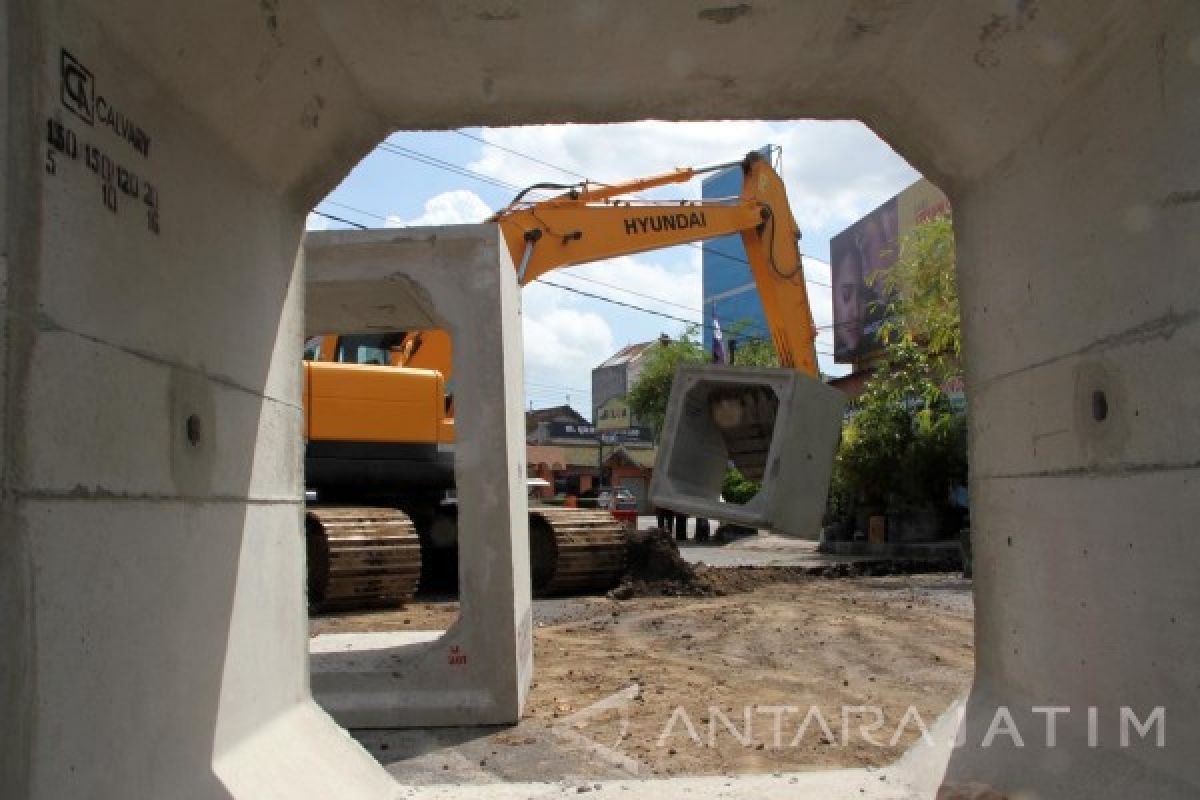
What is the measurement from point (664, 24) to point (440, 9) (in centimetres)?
56

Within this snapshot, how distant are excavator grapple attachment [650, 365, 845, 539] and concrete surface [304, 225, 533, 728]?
207 centimetres

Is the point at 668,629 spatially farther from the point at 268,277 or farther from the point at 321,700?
the point at 268,277

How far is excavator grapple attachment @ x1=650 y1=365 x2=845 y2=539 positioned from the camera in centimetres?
765

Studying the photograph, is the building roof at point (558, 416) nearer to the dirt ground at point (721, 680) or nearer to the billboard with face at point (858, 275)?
the billboard with face at point (858, 275)

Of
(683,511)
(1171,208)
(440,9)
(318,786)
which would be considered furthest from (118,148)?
(683,511)

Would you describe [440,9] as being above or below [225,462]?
above

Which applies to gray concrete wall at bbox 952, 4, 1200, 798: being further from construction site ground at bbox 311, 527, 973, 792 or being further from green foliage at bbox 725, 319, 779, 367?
green foliage at bbox 725, 319, 779, 367

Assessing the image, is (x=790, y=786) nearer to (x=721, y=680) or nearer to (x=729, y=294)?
(x=721, y=680)

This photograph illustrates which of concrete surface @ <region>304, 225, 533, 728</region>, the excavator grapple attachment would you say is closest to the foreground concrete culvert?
concrete surface @ <region>304, 225, 533, 728</region>

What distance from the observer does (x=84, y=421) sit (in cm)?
198

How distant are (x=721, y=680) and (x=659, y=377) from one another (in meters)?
34.8

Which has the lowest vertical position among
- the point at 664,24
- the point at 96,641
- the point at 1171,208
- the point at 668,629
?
the point at 668,629

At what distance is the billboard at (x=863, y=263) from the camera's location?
30578 millimetres

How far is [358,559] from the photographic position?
392 inches
